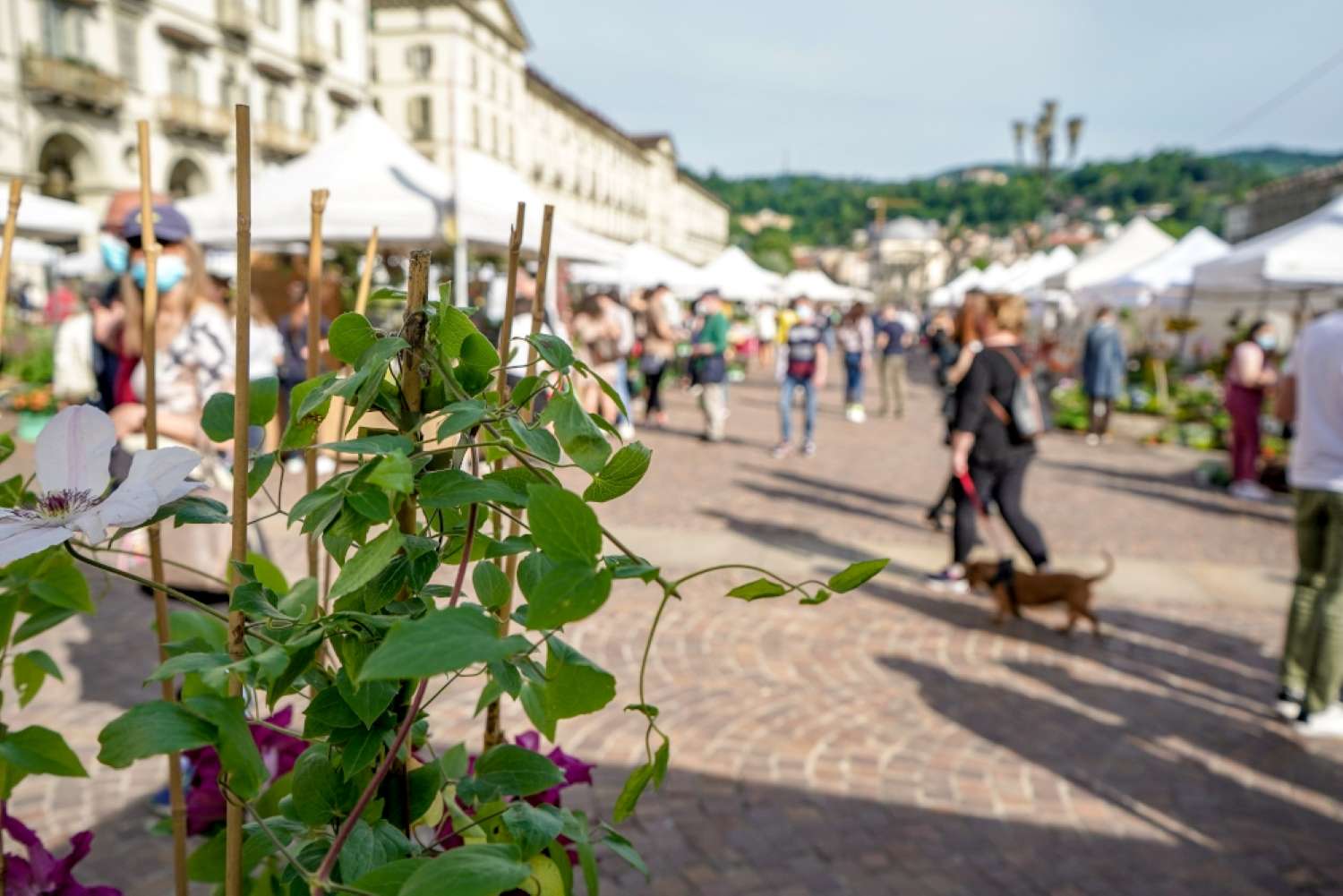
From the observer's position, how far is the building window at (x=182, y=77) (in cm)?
3456

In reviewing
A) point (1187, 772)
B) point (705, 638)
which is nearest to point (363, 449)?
point (1187, 772)

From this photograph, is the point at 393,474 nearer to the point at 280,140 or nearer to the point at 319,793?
the point at 319,793

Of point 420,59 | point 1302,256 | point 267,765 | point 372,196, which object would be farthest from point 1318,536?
point 420,59

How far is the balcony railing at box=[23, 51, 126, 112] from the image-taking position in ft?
94.7

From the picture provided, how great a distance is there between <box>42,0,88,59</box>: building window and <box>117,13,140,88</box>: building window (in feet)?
4.30

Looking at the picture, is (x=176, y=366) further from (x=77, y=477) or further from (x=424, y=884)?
(x=424, y=884)

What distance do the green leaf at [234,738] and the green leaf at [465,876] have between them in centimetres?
15

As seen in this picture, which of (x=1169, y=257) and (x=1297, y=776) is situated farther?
(x=1169, y=257)

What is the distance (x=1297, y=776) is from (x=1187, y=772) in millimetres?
399

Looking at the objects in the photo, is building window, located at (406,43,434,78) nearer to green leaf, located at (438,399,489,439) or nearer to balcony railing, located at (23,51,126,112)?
balcony railing, located at (23,51,126,112)

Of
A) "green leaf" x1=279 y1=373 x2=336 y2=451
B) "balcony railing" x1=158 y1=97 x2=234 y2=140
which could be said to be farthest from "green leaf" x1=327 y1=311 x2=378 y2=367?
"balcony railing" x1=158 y1=97 x2=234 y2=140

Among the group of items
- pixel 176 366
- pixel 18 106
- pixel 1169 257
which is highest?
pixel 18 106

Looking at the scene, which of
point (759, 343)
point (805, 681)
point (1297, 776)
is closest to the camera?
point (1297, 776)

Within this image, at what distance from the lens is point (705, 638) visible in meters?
5.21
